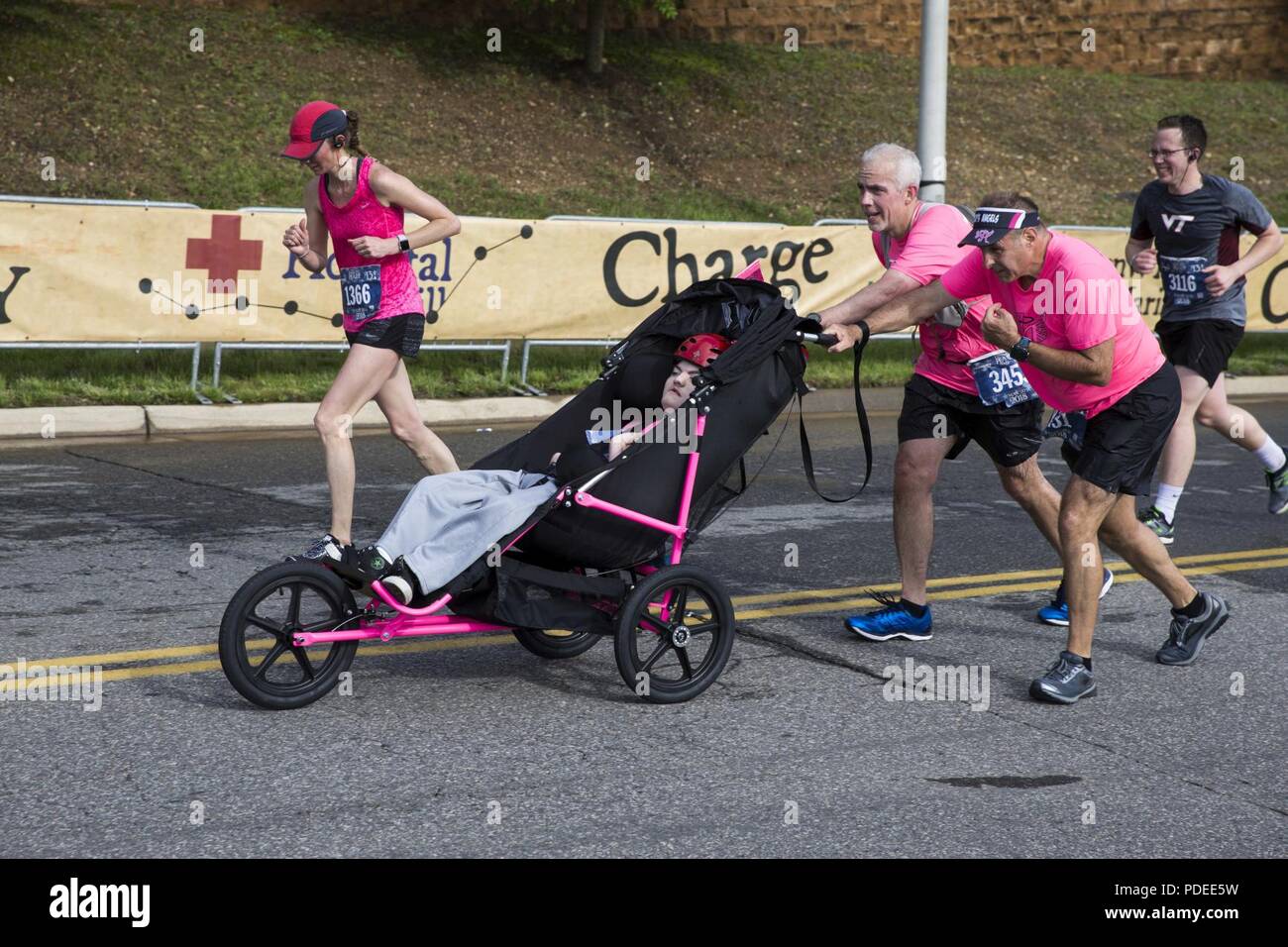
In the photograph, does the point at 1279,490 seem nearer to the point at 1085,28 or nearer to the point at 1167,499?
the point at 1167,499

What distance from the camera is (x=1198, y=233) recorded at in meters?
8.30

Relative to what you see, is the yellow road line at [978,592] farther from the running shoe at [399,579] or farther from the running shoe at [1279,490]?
the running shoe at [399,579]

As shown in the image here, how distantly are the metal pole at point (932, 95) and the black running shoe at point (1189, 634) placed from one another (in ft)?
28.8

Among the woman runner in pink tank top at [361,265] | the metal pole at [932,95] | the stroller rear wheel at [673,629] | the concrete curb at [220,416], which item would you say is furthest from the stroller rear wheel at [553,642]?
the metal pole at [932,95]

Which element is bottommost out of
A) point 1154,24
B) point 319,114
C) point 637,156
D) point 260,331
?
point 260,331

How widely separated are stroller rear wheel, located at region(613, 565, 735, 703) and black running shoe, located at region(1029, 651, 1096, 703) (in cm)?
107

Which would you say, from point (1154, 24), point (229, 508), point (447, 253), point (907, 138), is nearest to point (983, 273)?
point (229, 508)

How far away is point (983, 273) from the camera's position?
5691mm

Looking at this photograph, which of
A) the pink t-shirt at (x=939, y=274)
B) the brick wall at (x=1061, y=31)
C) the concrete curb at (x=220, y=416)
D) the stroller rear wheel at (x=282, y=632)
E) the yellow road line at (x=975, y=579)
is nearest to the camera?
the stroller rear wheel at (x=282, y=632)

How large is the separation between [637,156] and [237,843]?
1952 cm

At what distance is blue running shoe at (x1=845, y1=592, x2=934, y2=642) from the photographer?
20.5 ft

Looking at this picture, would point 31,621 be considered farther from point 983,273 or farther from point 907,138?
point 907,138

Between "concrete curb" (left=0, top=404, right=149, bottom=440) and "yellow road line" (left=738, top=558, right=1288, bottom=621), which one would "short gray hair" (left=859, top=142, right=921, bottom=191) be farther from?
"concrete curb" (left=0, top=404, right=149, bottom=440)

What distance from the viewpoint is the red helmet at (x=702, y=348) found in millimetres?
5691
